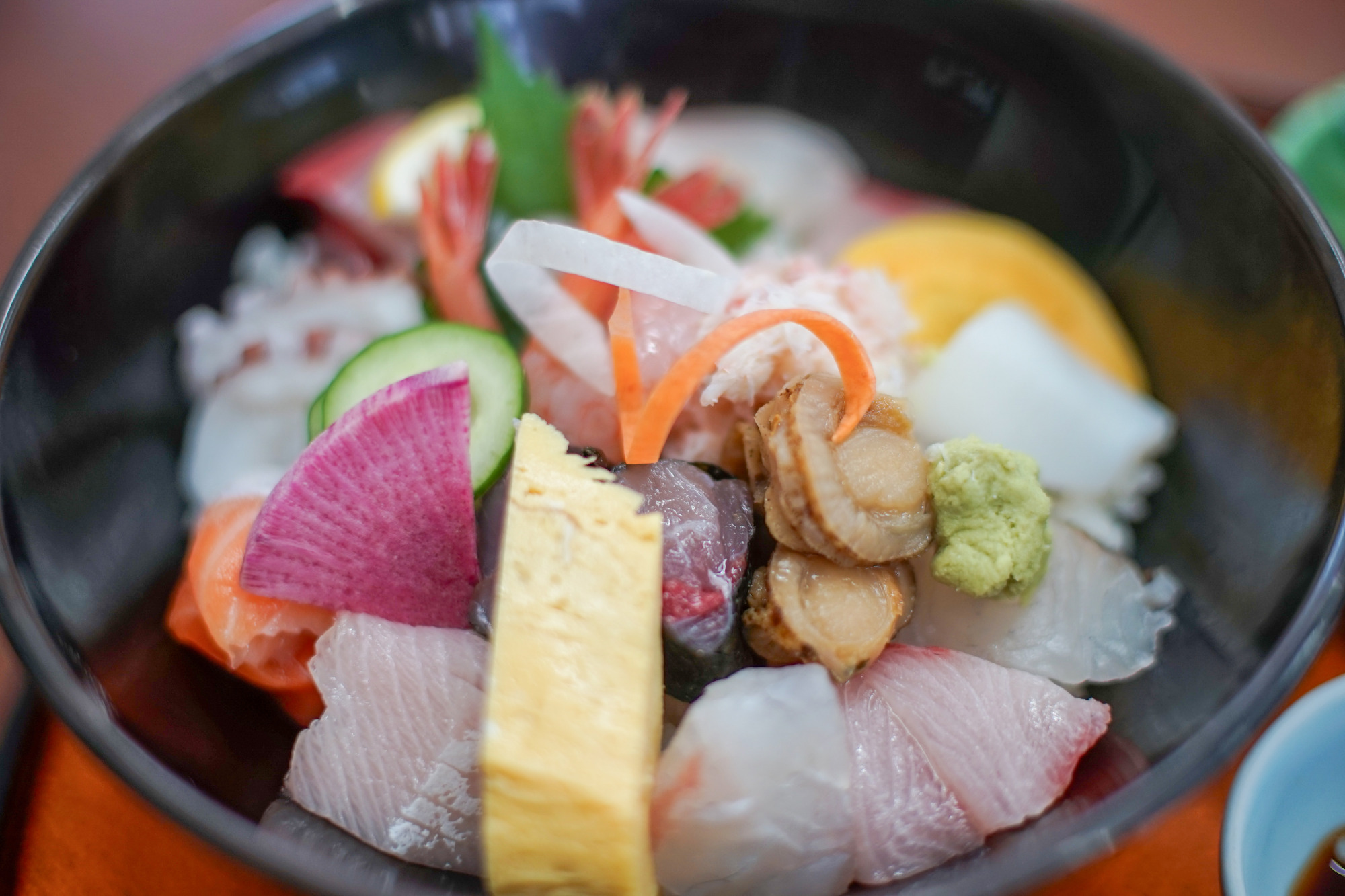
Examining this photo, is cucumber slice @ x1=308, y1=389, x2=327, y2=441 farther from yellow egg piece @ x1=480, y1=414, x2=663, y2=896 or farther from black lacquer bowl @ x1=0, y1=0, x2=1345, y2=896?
yellow egg piece @ x1=480, y1=414, x2=663, y2=896

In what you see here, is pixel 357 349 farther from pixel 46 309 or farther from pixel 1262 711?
pixel 1262 711

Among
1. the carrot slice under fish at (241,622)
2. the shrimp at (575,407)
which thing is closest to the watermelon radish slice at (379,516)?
the carrot slice under fish at (241,622)

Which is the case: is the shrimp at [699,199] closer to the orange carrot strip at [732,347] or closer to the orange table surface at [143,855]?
the orange carrot strip at [732,347]

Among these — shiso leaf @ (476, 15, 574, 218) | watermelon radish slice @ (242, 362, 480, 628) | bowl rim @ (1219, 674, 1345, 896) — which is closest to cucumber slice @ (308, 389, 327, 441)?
watermelon radish slice @ (242, 362, 480, 628)

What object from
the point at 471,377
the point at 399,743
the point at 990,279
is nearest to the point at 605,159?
the point at 471,377

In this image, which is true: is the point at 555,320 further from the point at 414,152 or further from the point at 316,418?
the point at 414,152

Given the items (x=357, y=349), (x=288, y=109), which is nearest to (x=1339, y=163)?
(x=357, y=349)
